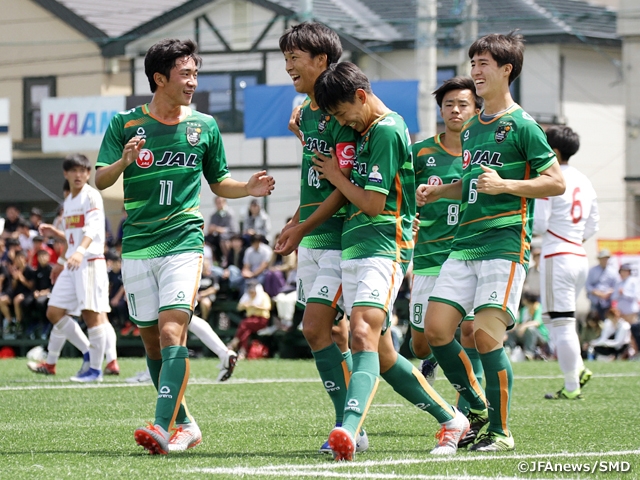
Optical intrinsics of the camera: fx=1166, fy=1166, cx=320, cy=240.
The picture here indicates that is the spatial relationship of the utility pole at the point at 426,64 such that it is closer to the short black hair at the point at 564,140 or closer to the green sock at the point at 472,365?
the short black hair at the point at 564,140

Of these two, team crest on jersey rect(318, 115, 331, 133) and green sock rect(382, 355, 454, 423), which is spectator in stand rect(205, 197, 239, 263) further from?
green sock rect(382, 355, 454, 423)

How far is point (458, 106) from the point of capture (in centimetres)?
826

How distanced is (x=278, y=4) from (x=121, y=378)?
76.3 feet

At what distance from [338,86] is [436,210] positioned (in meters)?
2.63

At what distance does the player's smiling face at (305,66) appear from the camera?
6.66m

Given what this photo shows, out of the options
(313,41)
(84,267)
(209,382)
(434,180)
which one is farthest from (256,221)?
(313,41)

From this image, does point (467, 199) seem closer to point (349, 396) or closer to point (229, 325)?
point (349, 396)

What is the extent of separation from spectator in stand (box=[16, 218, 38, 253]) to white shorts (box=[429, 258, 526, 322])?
17070 mm

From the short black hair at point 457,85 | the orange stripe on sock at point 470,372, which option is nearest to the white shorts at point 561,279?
the short black hair at point 457,85

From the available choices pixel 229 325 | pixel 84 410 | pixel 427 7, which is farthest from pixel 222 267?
pixel 84 410

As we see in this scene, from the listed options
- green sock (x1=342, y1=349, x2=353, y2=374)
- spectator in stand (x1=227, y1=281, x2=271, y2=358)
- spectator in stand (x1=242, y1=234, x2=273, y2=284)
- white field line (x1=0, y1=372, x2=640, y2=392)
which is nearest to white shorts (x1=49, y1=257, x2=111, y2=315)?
white field line (x1=0, y1=372, x2=640, y2=392)

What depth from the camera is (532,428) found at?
304 inches

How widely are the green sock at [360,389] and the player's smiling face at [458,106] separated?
2.68 metres

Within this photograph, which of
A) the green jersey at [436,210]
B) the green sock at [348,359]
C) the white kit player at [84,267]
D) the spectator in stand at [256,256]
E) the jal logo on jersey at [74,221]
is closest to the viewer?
the green sock at [348,359]
